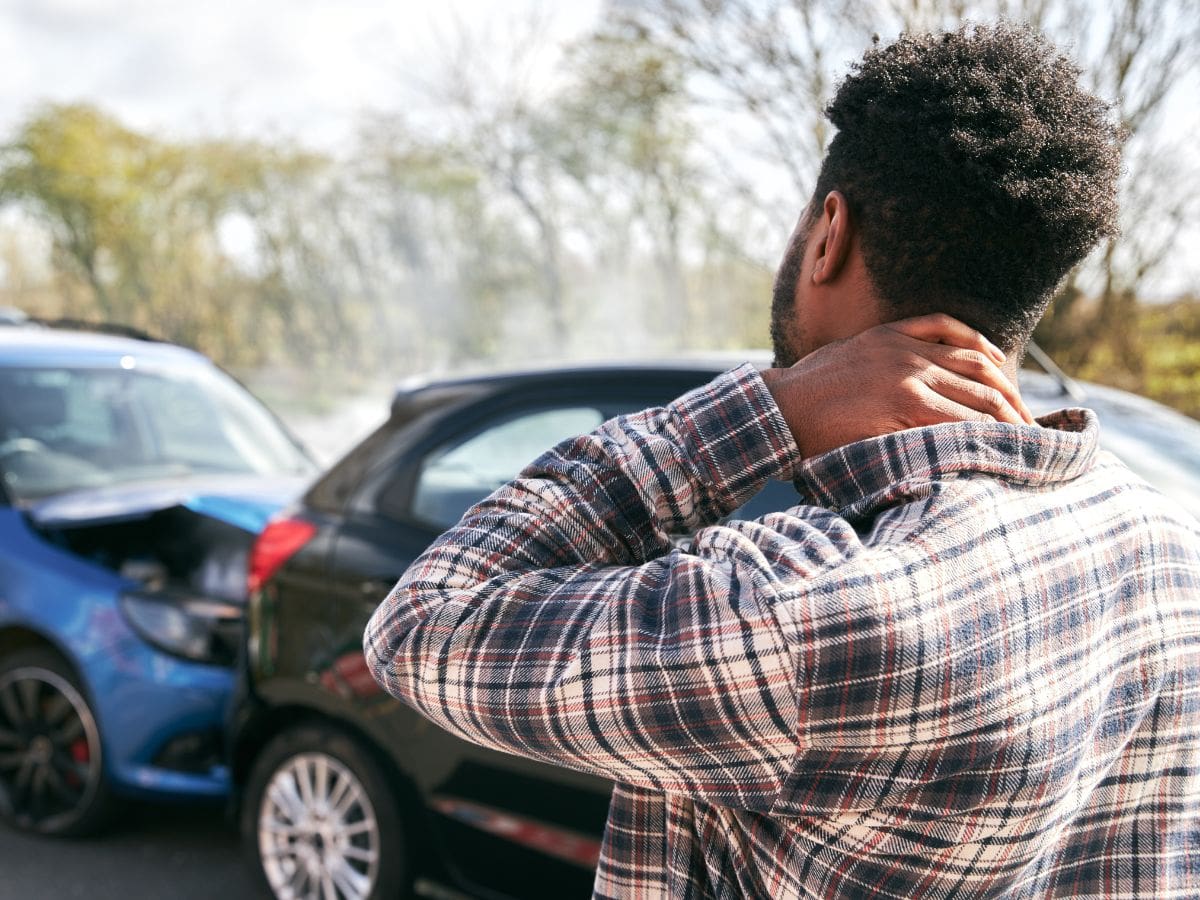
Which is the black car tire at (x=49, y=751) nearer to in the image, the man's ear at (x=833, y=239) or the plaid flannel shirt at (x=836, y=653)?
the plaid flannel shirt at (x=836, y=653)

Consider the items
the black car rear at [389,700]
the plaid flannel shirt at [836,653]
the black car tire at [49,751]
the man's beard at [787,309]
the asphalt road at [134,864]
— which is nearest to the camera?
the plaid flannel shirt at [836,653]

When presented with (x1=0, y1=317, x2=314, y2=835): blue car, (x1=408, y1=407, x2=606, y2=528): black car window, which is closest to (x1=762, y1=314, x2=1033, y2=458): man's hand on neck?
(x1=408, y1=407, x2=606, y2=528): black car window

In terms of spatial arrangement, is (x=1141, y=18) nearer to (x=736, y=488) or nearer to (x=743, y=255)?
(x=743, y=255)

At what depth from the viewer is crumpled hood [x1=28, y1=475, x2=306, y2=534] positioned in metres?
4.20

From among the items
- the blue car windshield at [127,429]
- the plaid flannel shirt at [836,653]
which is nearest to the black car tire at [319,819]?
the blue car windshield at [127,429]

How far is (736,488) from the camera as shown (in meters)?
1.12

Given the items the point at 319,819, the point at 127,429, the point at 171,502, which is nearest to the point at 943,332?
the point at 319,819

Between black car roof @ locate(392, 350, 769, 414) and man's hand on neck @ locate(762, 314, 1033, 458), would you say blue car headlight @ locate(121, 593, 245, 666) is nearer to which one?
black car roof @ locate(392, 350, 769, 414)

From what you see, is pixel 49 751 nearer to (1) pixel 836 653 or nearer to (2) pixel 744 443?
(2) pixel 744 443

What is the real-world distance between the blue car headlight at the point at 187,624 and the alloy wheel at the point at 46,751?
407 mm

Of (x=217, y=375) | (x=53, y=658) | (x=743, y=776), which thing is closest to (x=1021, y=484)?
(x=743, y=776)

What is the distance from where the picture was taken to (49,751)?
4137 millimetres

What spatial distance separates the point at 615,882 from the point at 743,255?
891cm

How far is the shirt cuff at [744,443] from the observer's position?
1.11 m
